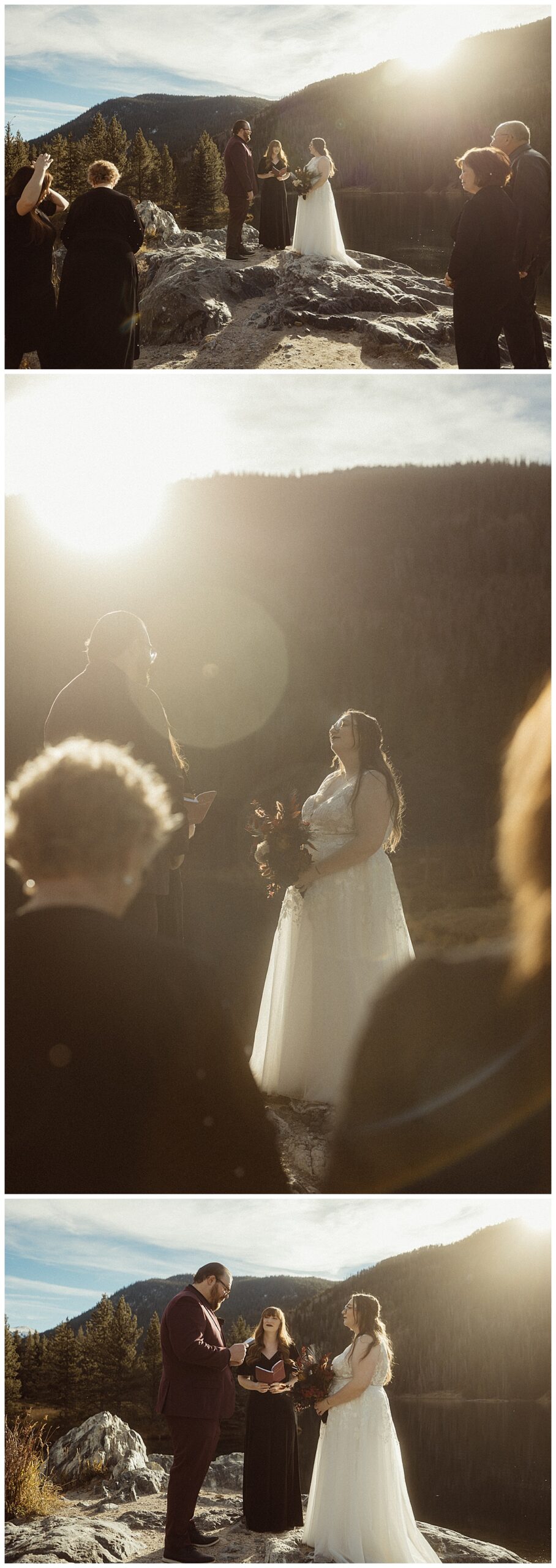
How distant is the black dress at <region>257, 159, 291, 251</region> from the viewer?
4816 millimetres

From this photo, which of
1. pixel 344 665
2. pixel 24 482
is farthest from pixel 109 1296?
pixel 24 482

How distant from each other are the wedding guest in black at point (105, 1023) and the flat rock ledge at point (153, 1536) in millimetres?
1167

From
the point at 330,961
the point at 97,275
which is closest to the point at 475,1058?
the point at 330,961

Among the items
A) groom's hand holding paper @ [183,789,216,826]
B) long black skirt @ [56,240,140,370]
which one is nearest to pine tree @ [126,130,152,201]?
long black skirt @ [56,240,140,370]

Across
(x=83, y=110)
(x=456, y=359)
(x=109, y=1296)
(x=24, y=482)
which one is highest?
(x=83, y=110)

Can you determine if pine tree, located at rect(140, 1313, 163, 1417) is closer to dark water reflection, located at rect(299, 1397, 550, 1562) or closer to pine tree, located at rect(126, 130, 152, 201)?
dark water reflection, located at rect(299, 1397, 550, 1562)

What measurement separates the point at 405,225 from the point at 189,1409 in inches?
218

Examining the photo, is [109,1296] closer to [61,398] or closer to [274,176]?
[61,398]

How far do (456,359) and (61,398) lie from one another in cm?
188

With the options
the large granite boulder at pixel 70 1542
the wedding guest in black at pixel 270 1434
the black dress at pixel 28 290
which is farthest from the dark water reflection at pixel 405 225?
the large granite boulder at pixel 70 1542

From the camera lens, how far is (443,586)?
14.3 feet

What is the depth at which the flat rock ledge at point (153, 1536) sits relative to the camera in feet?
11.0

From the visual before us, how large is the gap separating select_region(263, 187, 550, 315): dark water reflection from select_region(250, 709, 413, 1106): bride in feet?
8.30

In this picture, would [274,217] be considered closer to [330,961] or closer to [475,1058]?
[330,961]
